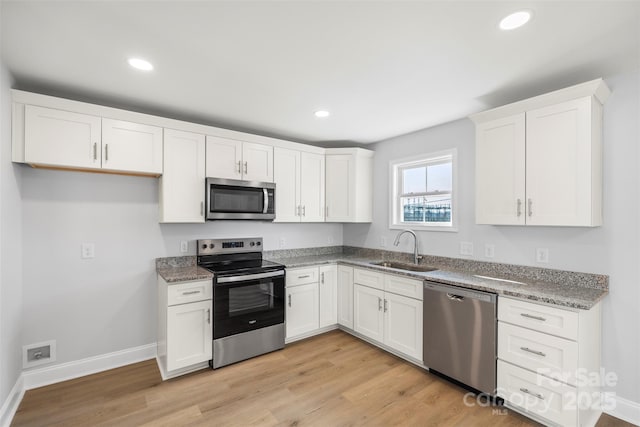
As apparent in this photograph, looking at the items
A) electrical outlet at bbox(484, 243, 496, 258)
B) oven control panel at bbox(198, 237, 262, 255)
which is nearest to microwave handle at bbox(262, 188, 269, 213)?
oven control panel at bbox(198, 237, 262, 255)

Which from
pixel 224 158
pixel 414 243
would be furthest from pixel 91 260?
pixel 414 243

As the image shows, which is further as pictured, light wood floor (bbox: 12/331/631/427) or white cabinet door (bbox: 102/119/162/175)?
white cabinet door (bbox: 102/119/162/175)

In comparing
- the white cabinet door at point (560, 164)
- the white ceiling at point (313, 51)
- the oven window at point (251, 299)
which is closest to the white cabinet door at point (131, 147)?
the white ceiling at point (313, 51)

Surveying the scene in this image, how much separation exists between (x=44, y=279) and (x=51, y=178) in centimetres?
87

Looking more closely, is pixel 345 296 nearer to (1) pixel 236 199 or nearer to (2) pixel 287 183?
(2) pixel 287 183

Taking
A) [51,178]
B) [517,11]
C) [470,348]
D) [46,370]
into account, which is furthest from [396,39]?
[46,370]

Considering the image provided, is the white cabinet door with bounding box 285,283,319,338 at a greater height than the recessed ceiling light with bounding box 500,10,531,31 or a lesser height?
lesser

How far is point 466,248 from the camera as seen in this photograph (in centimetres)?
308

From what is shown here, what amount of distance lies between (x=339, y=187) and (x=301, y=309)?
1.65m

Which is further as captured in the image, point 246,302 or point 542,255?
point 246,302

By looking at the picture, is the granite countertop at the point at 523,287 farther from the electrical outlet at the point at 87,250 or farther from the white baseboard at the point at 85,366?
the electrical outlet at the point at 87,250

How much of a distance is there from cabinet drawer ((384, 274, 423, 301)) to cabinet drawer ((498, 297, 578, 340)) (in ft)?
2.39

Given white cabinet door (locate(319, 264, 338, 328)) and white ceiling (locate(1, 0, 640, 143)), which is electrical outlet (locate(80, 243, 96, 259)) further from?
white cabinet door (locate(319, 264, 338, 328))

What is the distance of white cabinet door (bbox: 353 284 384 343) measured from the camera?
3.21m
